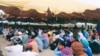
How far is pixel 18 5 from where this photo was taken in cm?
1080

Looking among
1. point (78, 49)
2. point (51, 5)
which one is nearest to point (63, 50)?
point (78, 49)

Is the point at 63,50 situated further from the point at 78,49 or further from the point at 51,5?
the point at 51,5

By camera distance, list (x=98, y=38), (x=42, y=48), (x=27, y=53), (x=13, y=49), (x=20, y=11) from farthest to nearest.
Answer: (x=42, y=48)
(x=98, y=38)
(x=20, y=11)
(x=13, y=49)
(x=27, y=53)

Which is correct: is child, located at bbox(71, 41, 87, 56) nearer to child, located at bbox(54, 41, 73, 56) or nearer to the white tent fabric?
child, located at bbox(54, 41, 73, 56)

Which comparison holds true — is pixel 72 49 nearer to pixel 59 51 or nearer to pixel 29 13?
pixel 59 51

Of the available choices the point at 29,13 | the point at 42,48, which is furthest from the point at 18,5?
the point at 42,48

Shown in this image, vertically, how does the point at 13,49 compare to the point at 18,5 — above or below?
below

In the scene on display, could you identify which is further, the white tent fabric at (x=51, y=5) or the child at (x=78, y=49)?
the white tent fabric at (x=51, y=5)

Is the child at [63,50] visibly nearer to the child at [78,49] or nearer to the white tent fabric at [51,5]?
the child at [78,49]

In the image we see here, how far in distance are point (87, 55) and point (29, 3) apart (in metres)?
2.55

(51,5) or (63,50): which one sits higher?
(51,5)

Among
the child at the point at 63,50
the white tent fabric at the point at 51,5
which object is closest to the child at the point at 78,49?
the child at the point at 63,50

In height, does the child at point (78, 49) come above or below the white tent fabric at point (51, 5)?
below

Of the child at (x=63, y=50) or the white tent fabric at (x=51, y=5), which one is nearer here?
the child at (x=63, y=50)
